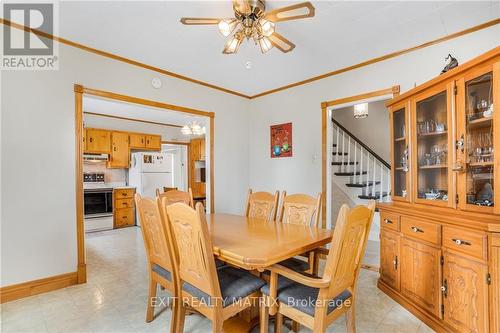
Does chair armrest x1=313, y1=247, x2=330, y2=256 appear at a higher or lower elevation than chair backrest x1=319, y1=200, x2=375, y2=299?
lower

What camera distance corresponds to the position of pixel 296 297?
1.51 m

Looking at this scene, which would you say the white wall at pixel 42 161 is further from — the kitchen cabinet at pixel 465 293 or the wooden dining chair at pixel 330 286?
the kitchen cabinet at pixel 465 293

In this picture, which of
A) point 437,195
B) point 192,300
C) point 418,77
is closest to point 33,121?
point 192,300

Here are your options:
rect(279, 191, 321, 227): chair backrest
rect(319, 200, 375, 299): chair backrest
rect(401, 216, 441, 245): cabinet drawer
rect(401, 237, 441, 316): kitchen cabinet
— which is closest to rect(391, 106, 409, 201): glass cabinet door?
rect(401, 216, 441, 245): cabinet drawer

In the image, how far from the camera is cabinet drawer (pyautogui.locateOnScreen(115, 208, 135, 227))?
5.50 metres

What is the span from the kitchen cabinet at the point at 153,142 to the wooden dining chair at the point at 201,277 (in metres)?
4.95

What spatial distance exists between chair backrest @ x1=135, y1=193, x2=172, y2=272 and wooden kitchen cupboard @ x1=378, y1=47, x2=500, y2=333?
197 centimetres

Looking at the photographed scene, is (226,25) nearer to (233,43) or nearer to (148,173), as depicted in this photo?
(233,43)

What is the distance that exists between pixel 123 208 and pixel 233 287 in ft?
15.7

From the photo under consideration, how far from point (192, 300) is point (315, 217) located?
128cm

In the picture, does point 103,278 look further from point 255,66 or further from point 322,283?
point 255,66

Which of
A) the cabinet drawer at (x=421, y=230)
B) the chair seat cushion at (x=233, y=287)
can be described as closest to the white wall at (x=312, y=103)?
the cabinet drawer at (x=421, y=230)

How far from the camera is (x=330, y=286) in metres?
1.37

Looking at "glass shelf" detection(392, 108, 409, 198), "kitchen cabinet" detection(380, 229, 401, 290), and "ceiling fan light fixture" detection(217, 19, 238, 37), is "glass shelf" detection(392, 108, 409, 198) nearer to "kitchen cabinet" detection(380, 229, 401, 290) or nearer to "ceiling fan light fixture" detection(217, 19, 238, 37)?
"kitchen cabinet" detection(380, 229, 401, 290)
